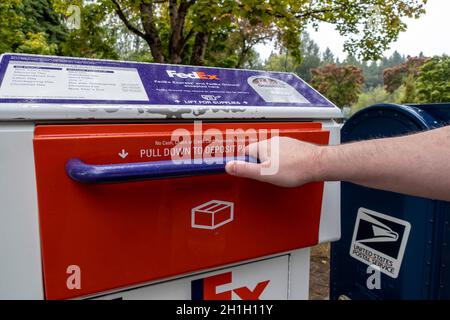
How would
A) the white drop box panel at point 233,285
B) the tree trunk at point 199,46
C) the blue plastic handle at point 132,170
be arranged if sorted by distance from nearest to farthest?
the blue plastic handle at point 132,170 → the white drop box panel at point 233,285 → the tree trunk at point 199,46

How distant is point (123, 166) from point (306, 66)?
182 ft

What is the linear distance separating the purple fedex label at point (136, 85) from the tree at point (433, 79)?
1652cm

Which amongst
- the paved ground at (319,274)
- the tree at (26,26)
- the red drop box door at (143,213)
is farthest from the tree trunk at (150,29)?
the red drop box door at (143,213)

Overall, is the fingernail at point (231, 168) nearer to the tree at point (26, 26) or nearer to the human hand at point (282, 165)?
the human hand at point (282, 165)

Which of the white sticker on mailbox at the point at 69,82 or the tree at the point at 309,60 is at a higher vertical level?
the tree at the point at 309,60

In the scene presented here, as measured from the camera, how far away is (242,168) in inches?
35.5

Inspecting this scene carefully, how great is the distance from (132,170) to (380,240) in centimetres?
110

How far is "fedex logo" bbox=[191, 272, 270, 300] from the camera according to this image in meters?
1.07

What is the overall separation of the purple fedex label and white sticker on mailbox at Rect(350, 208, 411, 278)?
566 mm

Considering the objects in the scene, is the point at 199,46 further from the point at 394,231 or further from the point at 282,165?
the point at 282,165

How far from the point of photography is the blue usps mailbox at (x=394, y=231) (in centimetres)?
133

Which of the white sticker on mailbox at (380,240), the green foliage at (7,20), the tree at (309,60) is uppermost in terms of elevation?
the tree at (309,60)

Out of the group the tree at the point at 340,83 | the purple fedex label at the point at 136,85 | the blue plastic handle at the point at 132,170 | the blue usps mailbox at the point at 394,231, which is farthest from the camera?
the tree at the point at 340,83

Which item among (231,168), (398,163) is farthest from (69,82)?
(398,163)
